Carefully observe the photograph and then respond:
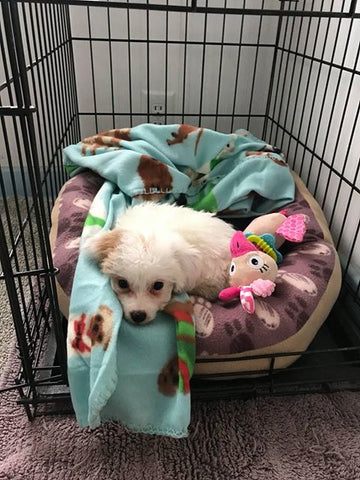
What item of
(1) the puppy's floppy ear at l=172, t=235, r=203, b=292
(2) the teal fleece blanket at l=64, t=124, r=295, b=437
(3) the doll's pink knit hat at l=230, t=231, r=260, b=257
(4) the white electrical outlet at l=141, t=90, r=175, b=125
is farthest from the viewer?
(4) the white electrical outlet at l=141, t=90, r=175, b=125

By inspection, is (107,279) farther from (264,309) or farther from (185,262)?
(264,309)

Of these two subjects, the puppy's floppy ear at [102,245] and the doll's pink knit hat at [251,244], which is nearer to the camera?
the puppy's floppy ear at [102,245]

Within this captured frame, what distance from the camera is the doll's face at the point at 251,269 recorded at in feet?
3.83

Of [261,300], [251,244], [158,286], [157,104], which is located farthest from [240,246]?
[157,104]

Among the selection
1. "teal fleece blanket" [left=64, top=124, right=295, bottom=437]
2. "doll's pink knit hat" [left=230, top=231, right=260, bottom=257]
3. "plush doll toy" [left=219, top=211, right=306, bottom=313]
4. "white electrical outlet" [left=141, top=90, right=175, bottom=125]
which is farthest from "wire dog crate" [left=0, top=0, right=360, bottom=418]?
"doll's pink knit hat" [left=230, top=231, right=260, bottom=257]

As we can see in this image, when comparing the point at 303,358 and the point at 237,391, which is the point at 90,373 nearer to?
the point at 237,391

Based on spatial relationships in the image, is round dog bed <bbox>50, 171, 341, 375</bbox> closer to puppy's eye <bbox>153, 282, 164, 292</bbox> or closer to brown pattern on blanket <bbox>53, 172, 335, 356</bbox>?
brown pattern on blanket <bbox>53, 172, 335, 356</bbox>

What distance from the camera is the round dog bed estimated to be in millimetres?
1084

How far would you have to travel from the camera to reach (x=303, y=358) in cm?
132

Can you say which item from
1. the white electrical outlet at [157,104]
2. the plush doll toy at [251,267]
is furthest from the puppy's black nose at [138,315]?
the white electrical outlet at [157,104]

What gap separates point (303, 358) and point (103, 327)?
2.13ft

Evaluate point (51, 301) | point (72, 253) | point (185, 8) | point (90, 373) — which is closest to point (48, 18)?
point (185, 8)

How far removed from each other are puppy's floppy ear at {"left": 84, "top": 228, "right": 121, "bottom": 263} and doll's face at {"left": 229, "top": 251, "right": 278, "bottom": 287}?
33 centimetres

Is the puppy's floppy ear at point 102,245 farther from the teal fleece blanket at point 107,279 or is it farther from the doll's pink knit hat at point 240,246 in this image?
the doll's pink knit hat at point 240,246
